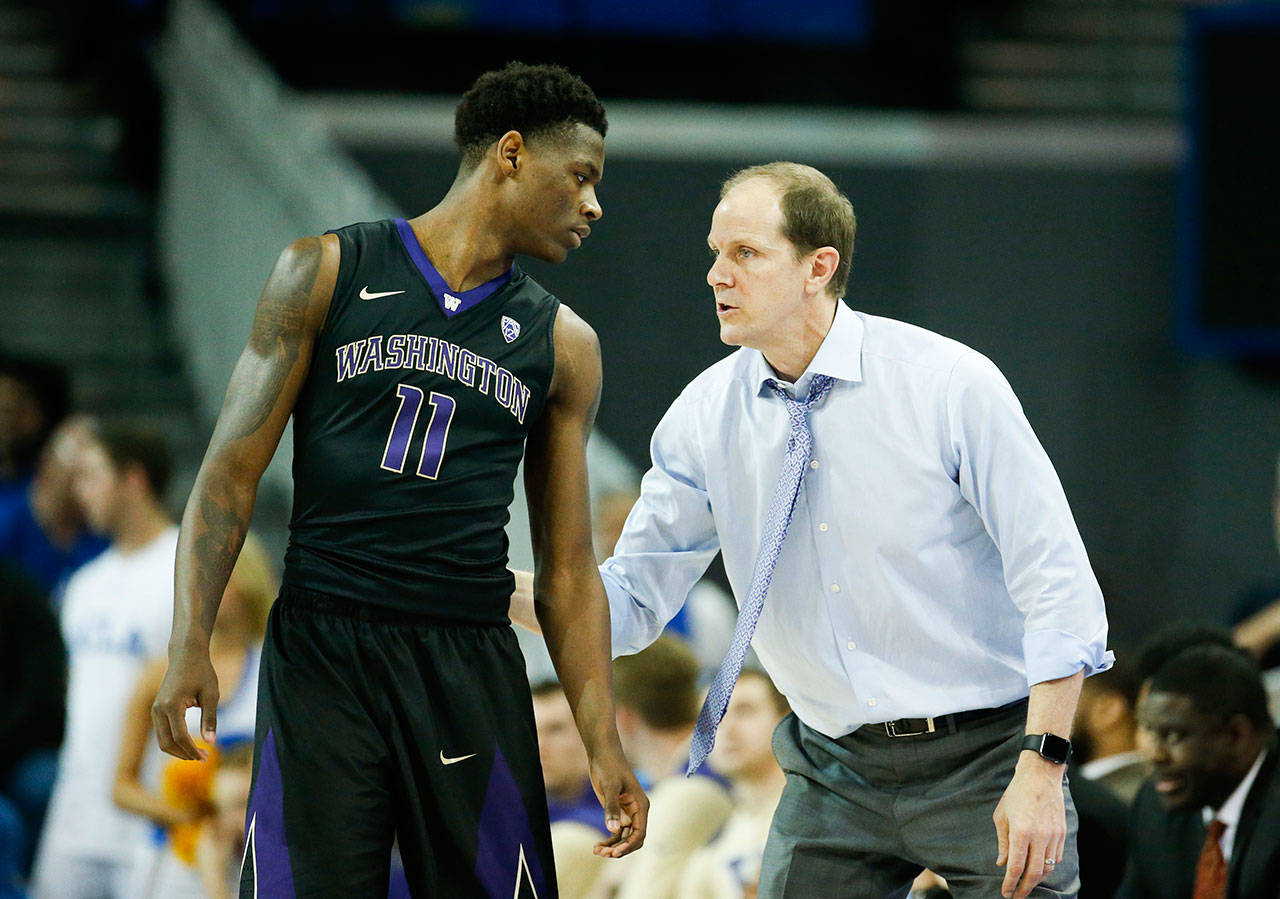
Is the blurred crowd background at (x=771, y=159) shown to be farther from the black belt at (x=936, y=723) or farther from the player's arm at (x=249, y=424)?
the black belt at (x=936, y=723)

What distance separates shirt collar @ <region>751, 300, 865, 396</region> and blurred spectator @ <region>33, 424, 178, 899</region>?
114 inches

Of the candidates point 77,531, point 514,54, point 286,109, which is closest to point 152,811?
point 77,531

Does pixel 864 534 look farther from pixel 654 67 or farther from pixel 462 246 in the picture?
pixel 654 67

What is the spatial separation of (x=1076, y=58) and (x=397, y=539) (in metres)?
8.73

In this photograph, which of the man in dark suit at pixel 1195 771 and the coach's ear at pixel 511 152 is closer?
the coach's ear at pixel 511 152

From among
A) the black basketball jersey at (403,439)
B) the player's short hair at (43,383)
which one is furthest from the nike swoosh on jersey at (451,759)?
the player's short hair at (43,383)

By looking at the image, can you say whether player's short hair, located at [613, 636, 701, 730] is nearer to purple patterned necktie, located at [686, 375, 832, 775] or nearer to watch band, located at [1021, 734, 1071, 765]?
purple patterned necktie, located at [686, 375, 832, 775]

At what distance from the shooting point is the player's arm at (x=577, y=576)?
10.3 ft

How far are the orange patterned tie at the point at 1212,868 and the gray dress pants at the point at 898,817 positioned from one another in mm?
1140

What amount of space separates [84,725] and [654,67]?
5.97m

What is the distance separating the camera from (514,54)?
10172mm

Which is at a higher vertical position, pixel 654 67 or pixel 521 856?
pixel 654 67

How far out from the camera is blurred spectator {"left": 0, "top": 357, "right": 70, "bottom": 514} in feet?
23.3

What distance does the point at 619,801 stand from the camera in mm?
3135
